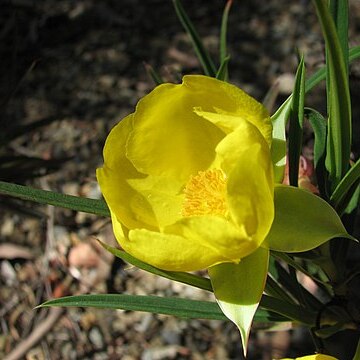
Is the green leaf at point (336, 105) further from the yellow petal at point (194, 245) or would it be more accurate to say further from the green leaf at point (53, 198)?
the green leaf at point (53, 198)


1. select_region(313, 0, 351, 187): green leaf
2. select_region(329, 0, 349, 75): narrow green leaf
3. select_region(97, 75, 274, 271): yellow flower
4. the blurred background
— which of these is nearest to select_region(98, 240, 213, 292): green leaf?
select_region(97, 75, 274, 271): yellow flower

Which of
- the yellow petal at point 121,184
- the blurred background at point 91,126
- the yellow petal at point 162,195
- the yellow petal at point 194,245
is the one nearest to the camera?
the yellow petal at point 194,245

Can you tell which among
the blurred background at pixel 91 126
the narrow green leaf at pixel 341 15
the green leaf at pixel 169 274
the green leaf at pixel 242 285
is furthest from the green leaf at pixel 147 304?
the blurred background at pixel 91 126

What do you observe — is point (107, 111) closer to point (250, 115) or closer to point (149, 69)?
point (149, 69)

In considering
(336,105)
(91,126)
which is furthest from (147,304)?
(91,126)

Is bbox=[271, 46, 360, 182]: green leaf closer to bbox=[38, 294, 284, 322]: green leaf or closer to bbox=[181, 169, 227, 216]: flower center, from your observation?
bbox=[181, 169, 227, 216]: flower center

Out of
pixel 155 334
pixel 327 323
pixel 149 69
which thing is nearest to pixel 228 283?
pixel 327 323

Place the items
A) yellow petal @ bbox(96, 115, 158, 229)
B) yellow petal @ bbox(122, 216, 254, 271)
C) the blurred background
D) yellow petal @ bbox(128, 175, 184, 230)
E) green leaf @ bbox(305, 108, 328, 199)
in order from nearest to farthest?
yellow petal @ bbox(122, 216, 254, 271) < yellow petal @ bbox(96, 115, 158, 229) < yellow petal @ bbox(128, 175, 184, 230) < green leaf @ bbox(305, 108, 328, 199) < the blurred background
